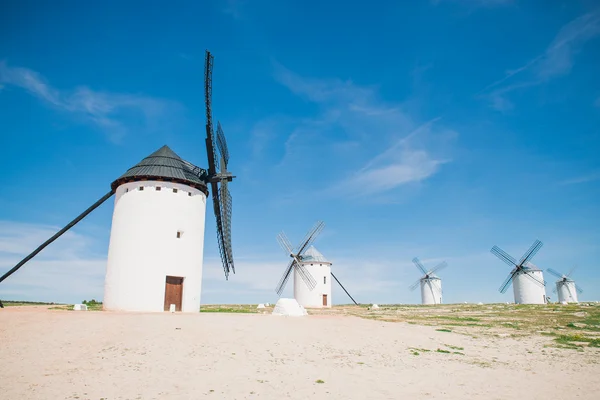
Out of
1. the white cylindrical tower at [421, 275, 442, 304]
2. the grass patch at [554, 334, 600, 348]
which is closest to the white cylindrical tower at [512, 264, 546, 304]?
the white cylindrical tower at [421, 275, 442, 304]

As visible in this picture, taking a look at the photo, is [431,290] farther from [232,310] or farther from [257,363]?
[257,363]

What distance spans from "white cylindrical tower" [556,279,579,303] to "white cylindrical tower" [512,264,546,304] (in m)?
19.2

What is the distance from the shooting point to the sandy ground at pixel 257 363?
868 centimetres

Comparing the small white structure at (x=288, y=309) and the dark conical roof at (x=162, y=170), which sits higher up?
the dark conical roof at (x=162, y=170)

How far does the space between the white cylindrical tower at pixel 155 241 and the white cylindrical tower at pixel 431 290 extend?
5931cm

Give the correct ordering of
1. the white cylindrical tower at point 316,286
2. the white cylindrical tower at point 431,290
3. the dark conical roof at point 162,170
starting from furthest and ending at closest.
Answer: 1. the white cylindrical tower at point 431,290
2. the white cylindrical tower at point 316,286
3. the dark conical roof at point 162,170

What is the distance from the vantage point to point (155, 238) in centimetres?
2298

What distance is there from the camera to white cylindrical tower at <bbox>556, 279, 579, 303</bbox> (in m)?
75.4

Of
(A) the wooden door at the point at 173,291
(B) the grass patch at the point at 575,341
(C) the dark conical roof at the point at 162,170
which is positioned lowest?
(B) the grass patch at the point at 575,341

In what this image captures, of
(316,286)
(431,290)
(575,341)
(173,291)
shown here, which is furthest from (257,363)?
(431,290)

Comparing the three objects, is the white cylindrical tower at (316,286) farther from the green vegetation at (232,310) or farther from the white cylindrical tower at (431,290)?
the white cylindrical tower at (431,290)

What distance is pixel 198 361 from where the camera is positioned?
424 inches

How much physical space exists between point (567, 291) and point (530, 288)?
71.9ft

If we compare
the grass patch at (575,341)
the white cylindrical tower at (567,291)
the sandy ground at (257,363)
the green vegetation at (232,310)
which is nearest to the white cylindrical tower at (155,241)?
the green vegetation at (232,310)
